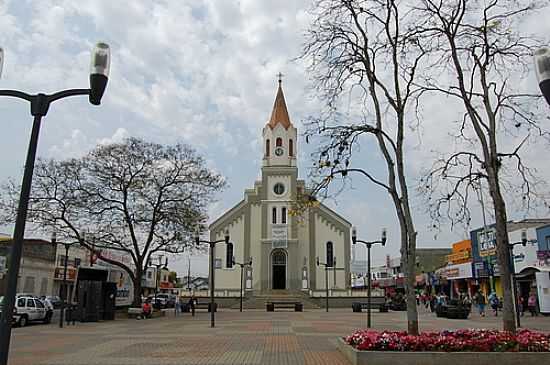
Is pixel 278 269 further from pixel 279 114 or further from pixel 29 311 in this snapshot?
pixel 29 311

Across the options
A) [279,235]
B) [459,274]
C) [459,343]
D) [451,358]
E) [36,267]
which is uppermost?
[279,235]

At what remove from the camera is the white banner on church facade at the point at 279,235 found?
54.7 m

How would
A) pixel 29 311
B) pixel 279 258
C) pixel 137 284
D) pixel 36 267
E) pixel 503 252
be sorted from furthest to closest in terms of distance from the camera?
pixel 279 258, pixel 36 267, pixel 137 284, pixel 29 311, pixel 503 252

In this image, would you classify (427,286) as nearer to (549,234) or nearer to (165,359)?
(549,234)

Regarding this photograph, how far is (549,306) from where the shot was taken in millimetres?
30391

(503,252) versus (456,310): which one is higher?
(503,252)

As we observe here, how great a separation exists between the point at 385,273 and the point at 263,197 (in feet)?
175

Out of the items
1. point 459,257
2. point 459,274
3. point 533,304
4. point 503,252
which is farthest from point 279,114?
point 503,252

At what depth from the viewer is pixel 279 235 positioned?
55.2m

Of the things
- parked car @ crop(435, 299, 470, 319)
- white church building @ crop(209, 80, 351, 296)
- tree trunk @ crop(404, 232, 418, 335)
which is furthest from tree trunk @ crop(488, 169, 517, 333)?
white church building @ crop(209, 80, 351, 296)

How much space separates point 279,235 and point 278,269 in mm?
3580

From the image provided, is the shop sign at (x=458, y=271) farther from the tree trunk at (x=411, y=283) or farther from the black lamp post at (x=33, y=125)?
the black lamp post at (x=33, y=125)

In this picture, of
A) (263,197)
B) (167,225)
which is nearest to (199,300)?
(263,197)

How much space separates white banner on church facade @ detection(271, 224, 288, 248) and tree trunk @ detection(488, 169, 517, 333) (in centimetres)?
4230
